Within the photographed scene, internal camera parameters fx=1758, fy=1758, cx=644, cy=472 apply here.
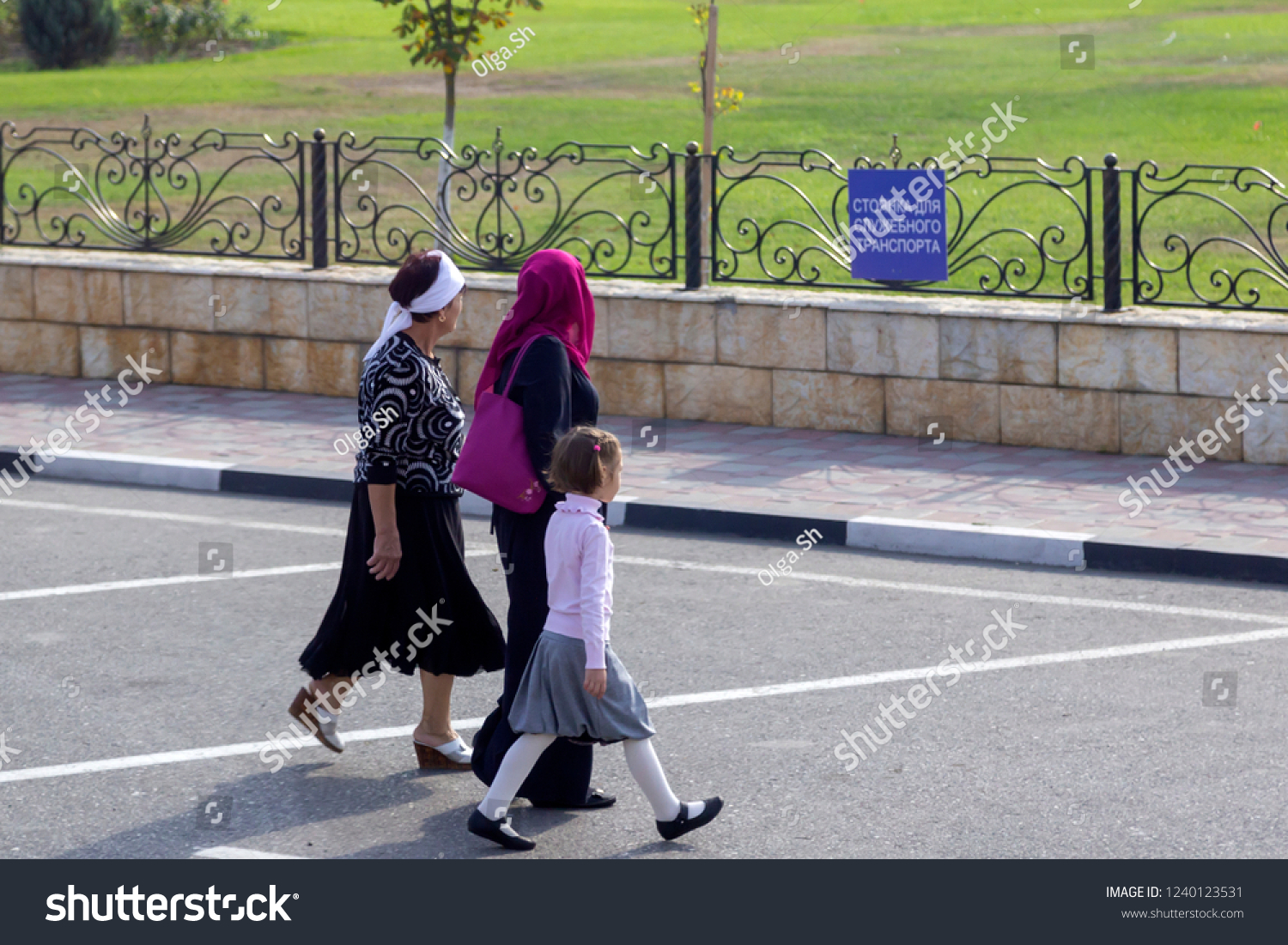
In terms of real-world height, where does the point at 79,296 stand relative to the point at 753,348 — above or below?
above

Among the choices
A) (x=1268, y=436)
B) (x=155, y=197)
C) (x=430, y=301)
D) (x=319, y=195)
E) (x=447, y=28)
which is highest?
(x=447, y=28)

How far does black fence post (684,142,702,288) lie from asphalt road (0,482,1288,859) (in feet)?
9.94

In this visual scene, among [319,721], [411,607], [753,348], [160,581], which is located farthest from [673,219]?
[319,721]

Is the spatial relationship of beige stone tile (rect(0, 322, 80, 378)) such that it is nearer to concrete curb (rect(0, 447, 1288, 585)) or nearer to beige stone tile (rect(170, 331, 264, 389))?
beige stone tile (rect(170, 331, 264, 389))

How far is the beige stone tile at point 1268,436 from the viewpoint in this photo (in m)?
9.55

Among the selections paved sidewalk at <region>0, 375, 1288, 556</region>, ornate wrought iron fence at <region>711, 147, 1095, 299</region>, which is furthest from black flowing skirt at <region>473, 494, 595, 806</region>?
ornate wrought iron fence at <region>711, 147, 1095, 299</region>

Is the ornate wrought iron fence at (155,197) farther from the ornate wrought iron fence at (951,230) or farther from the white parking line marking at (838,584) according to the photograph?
the white parking line marking at (838,584)

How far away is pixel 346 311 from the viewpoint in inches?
467

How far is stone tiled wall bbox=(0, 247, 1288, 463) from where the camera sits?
988 cm

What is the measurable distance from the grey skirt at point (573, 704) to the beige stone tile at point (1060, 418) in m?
5.86

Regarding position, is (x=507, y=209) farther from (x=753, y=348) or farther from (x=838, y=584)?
(x=838, y=584)

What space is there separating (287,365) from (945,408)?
15.0 ft

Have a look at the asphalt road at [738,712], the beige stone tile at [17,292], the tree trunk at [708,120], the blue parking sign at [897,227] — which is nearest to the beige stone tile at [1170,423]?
the blue parking sign at [897,227]
